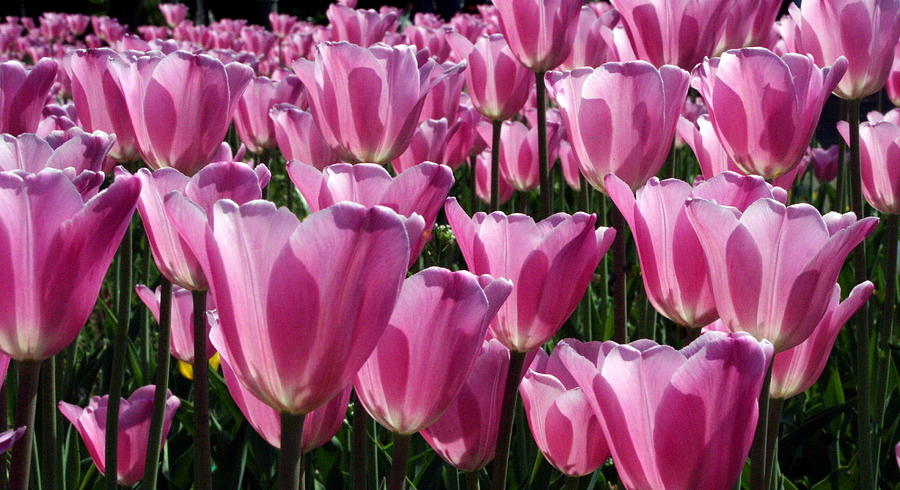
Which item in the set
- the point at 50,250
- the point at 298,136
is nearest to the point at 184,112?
the point at 298,136

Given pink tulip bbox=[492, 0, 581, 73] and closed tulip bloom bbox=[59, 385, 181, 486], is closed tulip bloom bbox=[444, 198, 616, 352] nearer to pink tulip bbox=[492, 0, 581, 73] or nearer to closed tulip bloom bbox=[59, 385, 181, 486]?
closed tulip bloom bbox=[59, 385, 181, 486]

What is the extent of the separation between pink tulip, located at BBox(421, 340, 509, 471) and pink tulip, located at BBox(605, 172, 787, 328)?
190 mm

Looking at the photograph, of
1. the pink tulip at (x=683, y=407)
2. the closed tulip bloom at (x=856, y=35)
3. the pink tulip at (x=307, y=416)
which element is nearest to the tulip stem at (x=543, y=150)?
the closed tulip bloom at (x=856, y=35)

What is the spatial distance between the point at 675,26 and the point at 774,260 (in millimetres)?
894

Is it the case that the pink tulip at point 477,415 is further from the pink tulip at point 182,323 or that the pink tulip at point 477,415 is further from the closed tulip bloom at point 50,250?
the pink tulip at point 182,323

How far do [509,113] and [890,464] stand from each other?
1.09 meters

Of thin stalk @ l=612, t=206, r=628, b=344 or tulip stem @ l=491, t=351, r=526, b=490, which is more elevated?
tulip stem @ l=491, t=351, r=526, b=490

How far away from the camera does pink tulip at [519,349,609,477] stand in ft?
3.34

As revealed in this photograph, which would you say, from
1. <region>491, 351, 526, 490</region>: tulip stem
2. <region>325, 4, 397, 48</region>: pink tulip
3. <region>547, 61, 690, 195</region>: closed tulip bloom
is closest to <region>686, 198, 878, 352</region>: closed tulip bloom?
<region>491, 351, 526, 490</region>: tulip stem

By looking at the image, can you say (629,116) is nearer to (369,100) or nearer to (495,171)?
(369,100)

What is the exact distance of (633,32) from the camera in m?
1.81

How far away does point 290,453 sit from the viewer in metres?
0.76

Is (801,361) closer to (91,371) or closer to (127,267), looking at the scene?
(127,267)

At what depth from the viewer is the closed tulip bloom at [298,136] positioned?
1.87 meters
